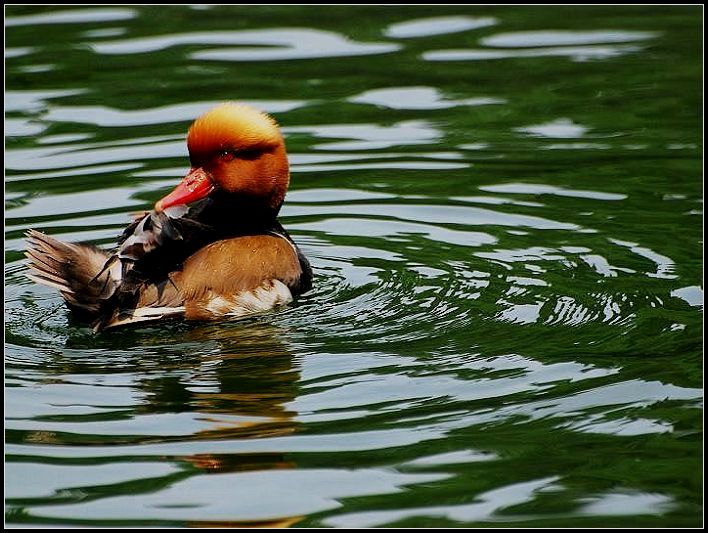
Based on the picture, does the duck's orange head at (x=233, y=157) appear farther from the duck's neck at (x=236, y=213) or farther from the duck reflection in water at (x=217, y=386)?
the duck reflection in water at (x=217, y=386)

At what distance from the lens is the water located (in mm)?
5258

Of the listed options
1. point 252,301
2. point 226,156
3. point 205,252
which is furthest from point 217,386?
point 226,156

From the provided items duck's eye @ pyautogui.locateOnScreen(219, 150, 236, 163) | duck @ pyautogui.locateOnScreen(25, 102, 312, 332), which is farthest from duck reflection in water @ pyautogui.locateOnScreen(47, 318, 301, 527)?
duck's eye @ pyautogui.locateOnScreen(219, 150, 236, 163)

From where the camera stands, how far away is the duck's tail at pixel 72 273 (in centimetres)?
670

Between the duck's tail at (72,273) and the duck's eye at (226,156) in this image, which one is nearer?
the duck's tail at (72,273)

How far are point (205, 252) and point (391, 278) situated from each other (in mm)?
1041

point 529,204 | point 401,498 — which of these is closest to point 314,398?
point 401,498

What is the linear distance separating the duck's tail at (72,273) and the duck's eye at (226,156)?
940mm

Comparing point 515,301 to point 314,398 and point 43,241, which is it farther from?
point 43,241

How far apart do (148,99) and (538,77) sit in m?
3.01

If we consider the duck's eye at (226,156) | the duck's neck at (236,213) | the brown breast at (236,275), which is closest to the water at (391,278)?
the brown breast at (236,275)

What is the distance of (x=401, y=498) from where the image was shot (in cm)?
510

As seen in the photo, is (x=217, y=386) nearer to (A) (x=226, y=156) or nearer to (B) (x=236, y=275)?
(B) (x=236, y=275)

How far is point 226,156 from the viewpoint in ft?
24.3
